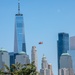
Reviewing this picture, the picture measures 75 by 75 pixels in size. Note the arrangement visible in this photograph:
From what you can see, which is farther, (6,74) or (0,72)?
(6,74)

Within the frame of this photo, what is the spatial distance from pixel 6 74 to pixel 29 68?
1286cm

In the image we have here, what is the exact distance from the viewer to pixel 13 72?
60.1m

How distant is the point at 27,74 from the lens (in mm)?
58781

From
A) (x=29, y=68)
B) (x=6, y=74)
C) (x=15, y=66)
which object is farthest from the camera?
(x=6, y=74)

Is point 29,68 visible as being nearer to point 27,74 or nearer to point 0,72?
point 27,74

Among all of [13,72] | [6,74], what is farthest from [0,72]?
[6,74]

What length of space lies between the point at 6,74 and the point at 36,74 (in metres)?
11.0

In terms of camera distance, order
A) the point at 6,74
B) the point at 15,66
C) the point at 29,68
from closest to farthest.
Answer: the point at 29,68, the point at 15,66, the point at 6,74

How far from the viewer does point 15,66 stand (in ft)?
206

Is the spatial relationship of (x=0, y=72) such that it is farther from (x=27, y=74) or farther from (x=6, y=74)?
→ (x=6, y=74)

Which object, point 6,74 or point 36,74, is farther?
point 6,74

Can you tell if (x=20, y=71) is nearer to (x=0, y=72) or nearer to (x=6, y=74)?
(x=0, y=72)

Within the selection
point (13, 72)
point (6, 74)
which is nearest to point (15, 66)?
point (13, 72)

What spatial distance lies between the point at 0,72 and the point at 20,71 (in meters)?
3.53
